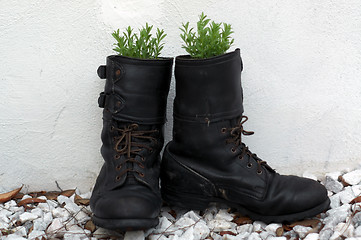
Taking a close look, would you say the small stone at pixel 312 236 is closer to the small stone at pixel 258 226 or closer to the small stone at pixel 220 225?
the small stone at pixel 258 226

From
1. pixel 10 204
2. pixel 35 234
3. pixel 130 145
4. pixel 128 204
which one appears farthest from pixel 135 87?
pixel 10 204

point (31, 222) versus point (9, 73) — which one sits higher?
point (9, 73)

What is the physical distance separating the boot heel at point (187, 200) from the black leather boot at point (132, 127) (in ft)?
0.36

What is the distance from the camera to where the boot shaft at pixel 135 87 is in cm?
159

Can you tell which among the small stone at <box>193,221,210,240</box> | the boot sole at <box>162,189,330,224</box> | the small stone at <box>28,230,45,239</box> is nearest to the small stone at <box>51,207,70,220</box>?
the small stone at <box>28,230,45,239</box>

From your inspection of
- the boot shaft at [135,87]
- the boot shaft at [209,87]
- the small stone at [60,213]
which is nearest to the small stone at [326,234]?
the boot shaft at [209,87]

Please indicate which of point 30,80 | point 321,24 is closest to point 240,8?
point 321,24

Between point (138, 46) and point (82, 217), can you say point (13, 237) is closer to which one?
point (82, 217)

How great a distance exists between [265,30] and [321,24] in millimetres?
244

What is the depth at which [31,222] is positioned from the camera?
5.54 feet

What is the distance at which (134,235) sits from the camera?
150 centimetres

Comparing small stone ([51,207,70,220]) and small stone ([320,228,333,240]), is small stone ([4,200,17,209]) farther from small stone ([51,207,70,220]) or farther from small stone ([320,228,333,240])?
small stone ([320,228,333,240])

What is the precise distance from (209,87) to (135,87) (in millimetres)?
269

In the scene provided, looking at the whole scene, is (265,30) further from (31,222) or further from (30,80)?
(31,222)
